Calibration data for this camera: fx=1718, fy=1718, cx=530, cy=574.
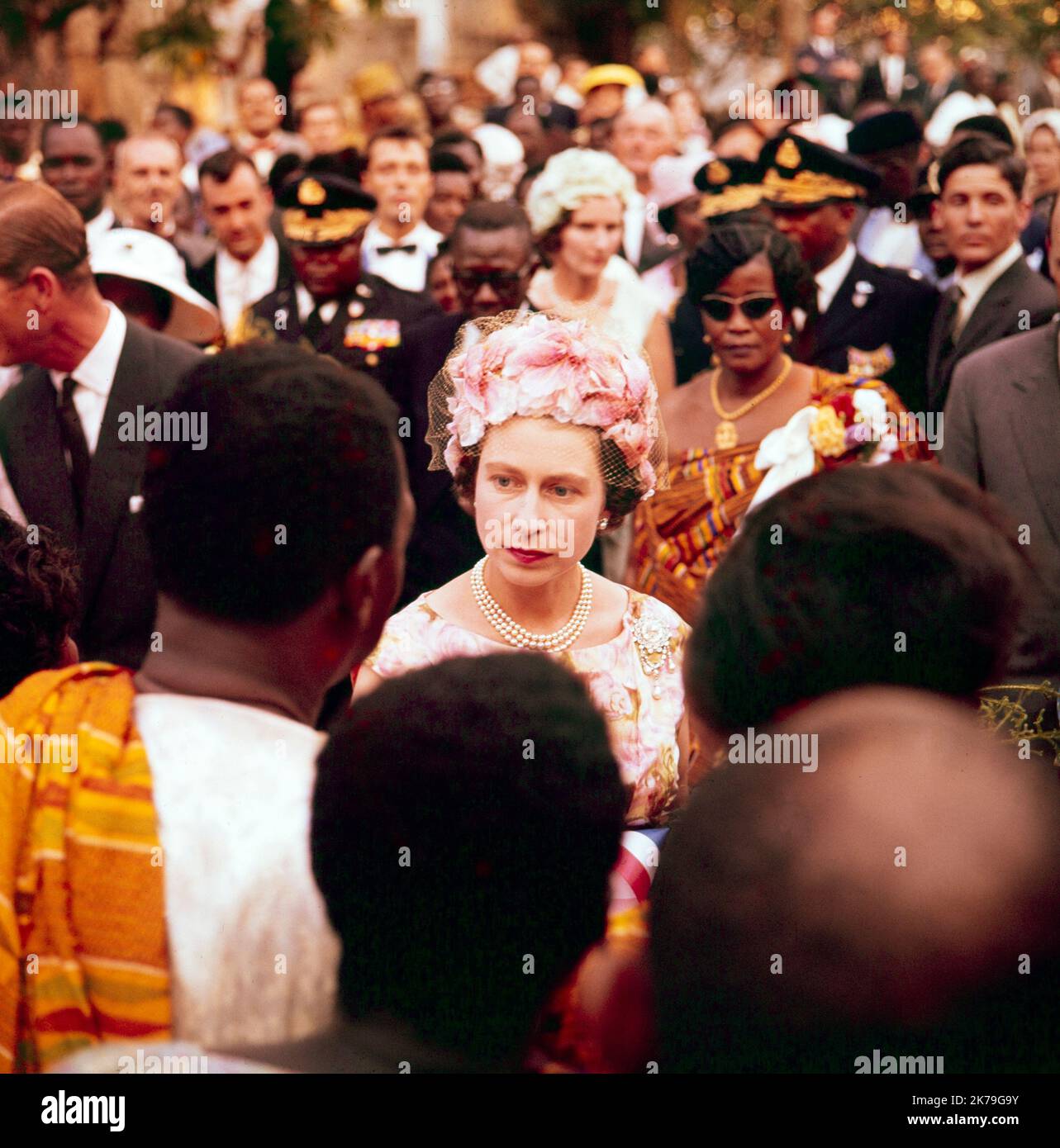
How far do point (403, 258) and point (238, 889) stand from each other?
6780mm

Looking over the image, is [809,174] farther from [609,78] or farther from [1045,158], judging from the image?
[609,78]

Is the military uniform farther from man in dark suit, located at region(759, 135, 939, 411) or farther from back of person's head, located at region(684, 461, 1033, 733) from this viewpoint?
back of person's head, located at region(684, 461, 1033, 733)

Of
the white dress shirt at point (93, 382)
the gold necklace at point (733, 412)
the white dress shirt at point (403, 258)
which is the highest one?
the white dress shirt at point (403, 258)

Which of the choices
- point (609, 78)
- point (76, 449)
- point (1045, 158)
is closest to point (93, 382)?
point (76, 449)

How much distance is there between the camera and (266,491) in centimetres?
180

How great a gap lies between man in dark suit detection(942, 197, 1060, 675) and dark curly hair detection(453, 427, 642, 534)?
36.5 inches

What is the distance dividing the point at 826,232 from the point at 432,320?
161cm

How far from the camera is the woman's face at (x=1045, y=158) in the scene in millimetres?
8984

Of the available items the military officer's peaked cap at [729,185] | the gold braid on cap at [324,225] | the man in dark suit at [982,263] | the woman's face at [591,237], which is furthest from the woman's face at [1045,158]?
the gold braid on cap at [324,225]

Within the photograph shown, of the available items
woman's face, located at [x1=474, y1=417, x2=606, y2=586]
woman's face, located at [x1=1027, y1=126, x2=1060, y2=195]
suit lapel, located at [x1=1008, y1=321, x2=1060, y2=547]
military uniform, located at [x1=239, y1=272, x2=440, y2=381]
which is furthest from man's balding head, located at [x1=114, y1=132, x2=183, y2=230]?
woman's face, located at [x1=474, y1=417, x2=606, y2=586]

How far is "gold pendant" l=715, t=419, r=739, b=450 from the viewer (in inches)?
Answer: 192

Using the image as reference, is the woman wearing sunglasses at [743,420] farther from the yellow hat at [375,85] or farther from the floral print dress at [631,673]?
the yellow hat at [375,85]

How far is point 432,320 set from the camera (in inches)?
230

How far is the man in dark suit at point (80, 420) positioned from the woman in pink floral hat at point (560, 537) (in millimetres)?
996
